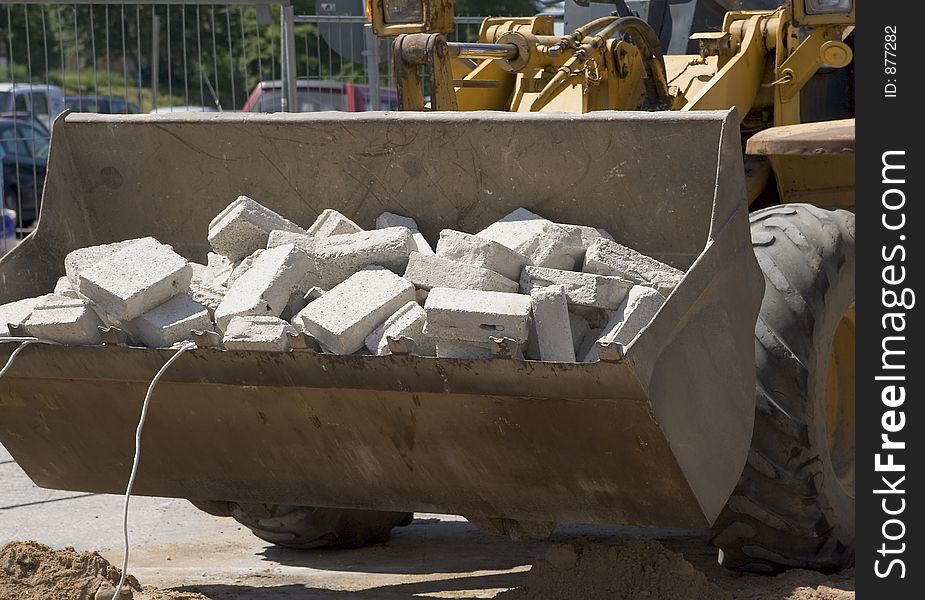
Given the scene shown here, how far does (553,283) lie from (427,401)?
1.84 feet

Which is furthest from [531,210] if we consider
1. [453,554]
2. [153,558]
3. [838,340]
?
[153,558]

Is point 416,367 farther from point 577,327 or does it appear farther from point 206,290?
point 206,290

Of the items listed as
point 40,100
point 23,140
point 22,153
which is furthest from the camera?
point 40,100

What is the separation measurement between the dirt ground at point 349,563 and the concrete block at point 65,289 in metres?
0.81

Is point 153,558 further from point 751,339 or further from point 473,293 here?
point 751,339

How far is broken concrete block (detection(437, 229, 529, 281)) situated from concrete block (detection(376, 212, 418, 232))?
14.8 inches

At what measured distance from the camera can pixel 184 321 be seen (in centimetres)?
417

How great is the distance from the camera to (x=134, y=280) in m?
4.26

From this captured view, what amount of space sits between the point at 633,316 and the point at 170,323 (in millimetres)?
1377

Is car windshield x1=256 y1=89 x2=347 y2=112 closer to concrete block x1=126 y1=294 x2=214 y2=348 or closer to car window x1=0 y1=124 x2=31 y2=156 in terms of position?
car window x1=0 y1=124 x2=31 y2=156

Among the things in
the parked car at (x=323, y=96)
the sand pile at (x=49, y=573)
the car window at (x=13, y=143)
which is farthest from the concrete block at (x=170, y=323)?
the parked car at (x=323, y=96)

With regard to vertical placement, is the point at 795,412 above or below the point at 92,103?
below

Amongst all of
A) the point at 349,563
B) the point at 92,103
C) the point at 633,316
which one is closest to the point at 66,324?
the point at 633,316

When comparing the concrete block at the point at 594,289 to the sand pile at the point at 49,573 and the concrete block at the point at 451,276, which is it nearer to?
Result: the concrete block at the point at 451,276
